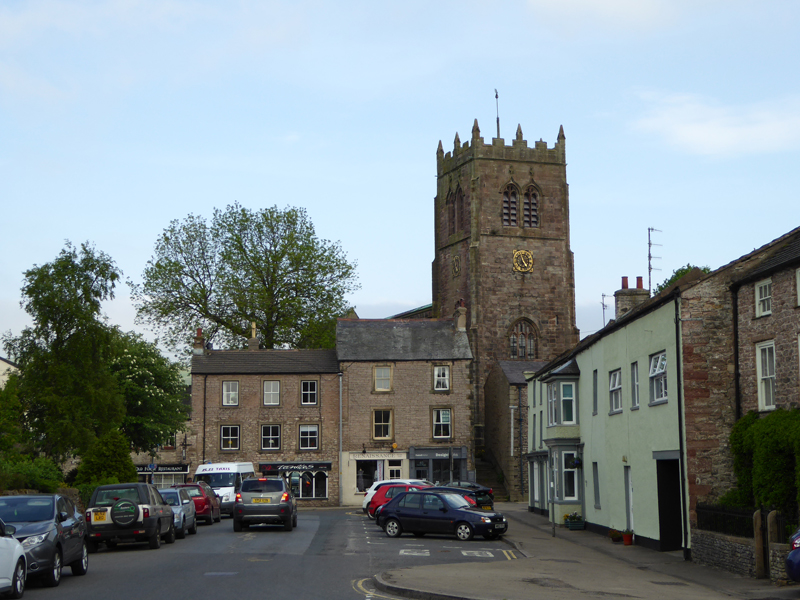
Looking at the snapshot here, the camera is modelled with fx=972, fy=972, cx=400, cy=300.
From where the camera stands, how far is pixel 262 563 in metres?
20.1

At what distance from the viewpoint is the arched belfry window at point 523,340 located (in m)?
Result: 70.4

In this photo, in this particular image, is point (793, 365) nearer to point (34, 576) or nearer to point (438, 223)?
point (34, 576)

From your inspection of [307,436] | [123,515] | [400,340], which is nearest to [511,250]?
[400,340]

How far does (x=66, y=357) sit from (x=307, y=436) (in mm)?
16295

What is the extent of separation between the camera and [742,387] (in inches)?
888

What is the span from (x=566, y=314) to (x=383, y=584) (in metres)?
57.0

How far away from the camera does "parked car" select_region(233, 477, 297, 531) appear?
96.7 feet

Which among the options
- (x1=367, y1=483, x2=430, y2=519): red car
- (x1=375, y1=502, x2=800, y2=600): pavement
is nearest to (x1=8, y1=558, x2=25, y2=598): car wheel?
(x1=375, y1=502, x2=800, y2=600): pavement

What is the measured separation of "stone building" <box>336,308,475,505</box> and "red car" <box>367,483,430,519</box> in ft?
57.0

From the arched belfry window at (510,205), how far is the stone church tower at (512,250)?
7cm

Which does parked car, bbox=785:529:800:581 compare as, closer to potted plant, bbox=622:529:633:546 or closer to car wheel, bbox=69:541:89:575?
potted plant, bbox=622:529:633:546

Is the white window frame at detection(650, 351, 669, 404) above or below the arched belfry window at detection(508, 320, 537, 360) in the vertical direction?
below

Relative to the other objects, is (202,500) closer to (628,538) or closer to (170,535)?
(170,535)

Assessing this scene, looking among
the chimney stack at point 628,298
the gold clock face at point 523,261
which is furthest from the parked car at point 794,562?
the gold clock face at point 523,261
